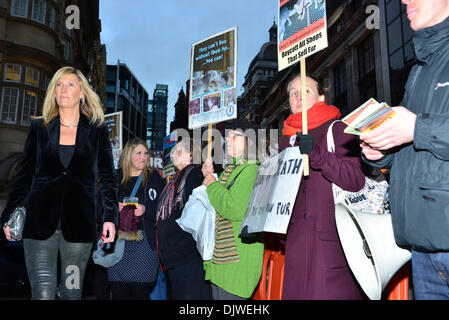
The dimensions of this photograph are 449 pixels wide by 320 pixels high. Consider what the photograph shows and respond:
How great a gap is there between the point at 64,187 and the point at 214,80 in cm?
306

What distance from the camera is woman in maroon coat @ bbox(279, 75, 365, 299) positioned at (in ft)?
8.92

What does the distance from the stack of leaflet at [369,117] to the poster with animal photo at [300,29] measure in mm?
1240

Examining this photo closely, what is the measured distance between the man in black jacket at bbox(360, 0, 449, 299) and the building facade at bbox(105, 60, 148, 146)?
83.5 m

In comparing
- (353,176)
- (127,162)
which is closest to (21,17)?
(127,162)

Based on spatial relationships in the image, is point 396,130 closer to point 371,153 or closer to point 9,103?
point 371,153

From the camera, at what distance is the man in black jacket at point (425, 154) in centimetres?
177

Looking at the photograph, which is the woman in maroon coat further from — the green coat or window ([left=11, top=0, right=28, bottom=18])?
window ([left=11, top=0, right=28, bottom=18])

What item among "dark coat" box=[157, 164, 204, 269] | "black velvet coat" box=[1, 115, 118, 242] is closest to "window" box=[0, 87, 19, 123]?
"dark coat" box=[157, 164, 204, 269]

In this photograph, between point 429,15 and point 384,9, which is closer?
point 429,15

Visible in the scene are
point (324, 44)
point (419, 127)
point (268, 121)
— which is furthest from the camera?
point (268, 121)

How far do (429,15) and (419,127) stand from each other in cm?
64

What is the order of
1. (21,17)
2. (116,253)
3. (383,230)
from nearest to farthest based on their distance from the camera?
(383,230) → (116,253) → (21,17)
